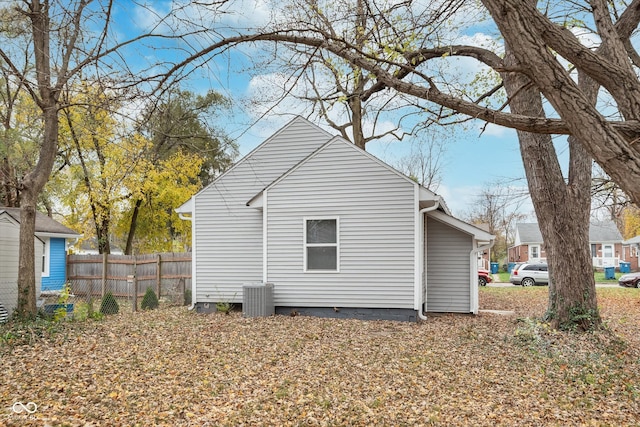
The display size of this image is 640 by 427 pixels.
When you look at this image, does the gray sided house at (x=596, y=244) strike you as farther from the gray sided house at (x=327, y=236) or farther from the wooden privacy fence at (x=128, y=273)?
the wooden privacy fence at (x=128, y=273)

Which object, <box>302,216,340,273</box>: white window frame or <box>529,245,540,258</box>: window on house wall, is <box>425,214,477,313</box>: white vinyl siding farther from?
<box>529,245,540,258</box>: window on house wall

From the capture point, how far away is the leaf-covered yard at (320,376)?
466 centimetres

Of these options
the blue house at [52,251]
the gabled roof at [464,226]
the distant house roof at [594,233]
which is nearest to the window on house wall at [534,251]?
the distant house roof at [594,233]

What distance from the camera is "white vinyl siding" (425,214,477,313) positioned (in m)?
12.1

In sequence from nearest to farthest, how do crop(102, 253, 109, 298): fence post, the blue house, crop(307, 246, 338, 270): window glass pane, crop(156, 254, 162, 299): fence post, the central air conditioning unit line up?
the central air conditioning unit → crop(307, 246, 338, 270): window glass pane → crop(156, 254, 162, 299): fence post → crop(102, 253, 109, 298): fence post → the blue house

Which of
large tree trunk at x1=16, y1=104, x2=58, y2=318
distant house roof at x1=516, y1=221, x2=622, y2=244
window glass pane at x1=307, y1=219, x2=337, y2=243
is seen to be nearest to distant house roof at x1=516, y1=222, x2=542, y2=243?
distant house roof at x1=516, y1=221, x2=622, y2=244

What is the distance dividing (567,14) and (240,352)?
28.3ft

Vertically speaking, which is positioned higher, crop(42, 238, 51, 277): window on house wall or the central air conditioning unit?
crop(42, 238, 51, 277): window on house wall

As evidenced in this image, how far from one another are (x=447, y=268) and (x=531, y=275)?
605 inches

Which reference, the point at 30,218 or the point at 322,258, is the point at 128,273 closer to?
the point at 30,218

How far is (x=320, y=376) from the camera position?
19.6 ft

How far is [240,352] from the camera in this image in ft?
23.8

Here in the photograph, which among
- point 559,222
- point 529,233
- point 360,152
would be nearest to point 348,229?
point 360,152

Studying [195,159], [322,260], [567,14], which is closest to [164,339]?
[322,260]
